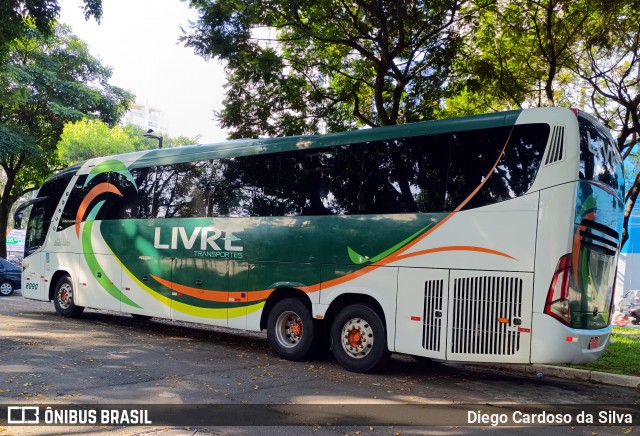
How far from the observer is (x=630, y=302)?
2234 cm

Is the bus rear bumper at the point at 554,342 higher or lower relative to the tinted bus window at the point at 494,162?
lower

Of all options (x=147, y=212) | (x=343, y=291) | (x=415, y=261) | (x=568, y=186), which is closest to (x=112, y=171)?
(x=147, y=212)

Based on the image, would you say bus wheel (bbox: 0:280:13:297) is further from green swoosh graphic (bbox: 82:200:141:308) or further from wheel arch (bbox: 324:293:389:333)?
wheel arch (bbox: 324:293:389:333)

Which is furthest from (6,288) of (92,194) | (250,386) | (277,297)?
(250,386)

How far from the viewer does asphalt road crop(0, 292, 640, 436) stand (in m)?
6.33

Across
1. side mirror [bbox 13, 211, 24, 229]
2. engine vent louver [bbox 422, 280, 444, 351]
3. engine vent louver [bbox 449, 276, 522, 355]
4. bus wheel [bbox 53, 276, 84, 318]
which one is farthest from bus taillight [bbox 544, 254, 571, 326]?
side mirror [bbox 13, 211, 24, 229]

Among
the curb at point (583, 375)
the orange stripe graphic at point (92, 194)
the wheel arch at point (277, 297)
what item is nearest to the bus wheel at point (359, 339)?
the wheel arch at point (277, 297)

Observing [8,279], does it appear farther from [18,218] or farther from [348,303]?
[348,303]

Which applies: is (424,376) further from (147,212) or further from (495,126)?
(147,212)

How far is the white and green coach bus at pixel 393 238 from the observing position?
7805mm

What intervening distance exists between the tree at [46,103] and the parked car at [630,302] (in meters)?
24.7

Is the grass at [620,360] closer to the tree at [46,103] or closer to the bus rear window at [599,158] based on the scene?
the bus rear window at [599,158]

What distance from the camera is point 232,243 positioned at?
11102mm

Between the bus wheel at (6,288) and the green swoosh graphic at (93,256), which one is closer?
the green swoosh graphic at (93,256)
